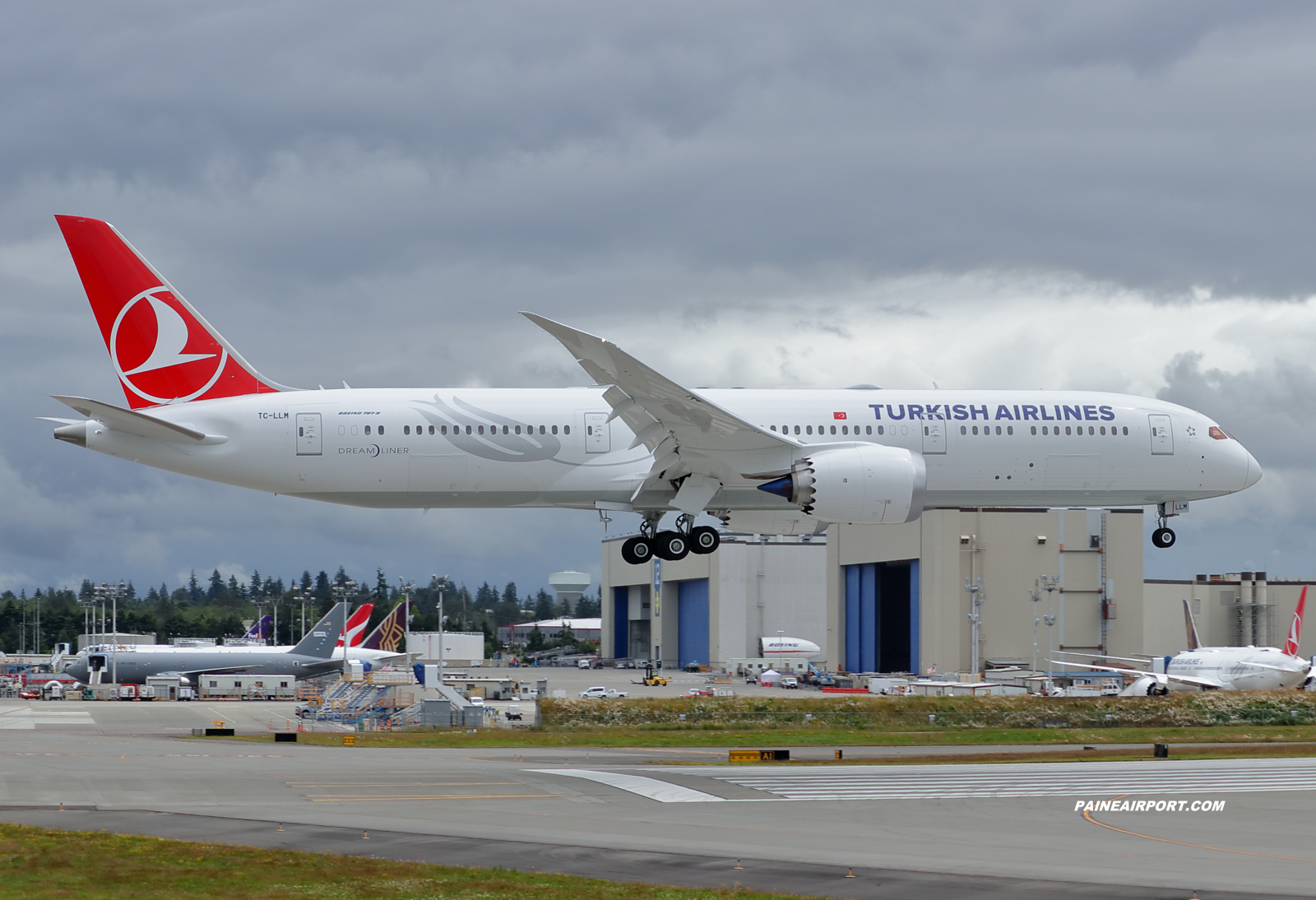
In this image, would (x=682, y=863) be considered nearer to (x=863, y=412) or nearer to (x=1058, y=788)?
(x=1058, y=788)

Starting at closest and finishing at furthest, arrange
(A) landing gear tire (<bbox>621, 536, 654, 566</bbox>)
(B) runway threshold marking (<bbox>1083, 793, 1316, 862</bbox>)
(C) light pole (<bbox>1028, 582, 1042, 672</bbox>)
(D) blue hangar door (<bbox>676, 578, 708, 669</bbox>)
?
1. (B) runway threshold marking (<bbox>1083, 793, 1316, 862</bbox>)
2. (A) landing gear tire (<bbox>621, 536, 654, 566</bbox>)
3. (C) light pole (<bbox>1028, 582, 1042, 672</bbox>)
4. (D) blue hangar door (<bbox>676, 578, 708, 669</bbox>)

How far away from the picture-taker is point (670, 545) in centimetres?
3941

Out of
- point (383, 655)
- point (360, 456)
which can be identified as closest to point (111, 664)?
point (383, 655)

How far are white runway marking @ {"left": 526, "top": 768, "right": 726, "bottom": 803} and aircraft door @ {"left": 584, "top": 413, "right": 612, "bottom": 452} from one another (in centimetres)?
871

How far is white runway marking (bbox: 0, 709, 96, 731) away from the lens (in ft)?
197

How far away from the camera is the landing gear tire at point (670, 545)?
129 ft

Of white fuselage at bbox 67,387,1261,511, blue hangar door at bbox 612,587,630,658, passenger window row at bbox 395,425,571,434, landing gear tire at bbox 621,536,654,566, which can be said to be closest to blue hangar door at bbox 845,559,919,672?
blue hangar door at bbox 612,587,630,658

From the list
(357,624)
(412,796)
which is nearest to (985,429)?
(412,796)

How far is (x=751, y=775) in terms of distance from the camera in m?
35.9

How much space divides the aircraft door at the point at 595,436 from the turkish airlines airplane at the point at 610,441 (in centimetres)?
4

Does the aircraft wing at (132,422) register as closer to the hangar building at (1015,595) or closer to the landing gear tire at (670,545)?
the landing gear tire at (670,545)

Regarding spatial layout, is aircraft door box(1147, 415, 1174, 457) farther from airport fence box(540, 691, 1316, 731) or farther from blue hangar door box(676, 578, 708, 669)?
blue hangar door box(676, 578, 708, 669)

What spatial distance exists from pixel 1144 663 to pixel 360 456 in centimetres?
7739

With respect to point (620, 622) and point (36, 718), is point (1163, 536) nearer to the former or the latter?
point (36, 718)
